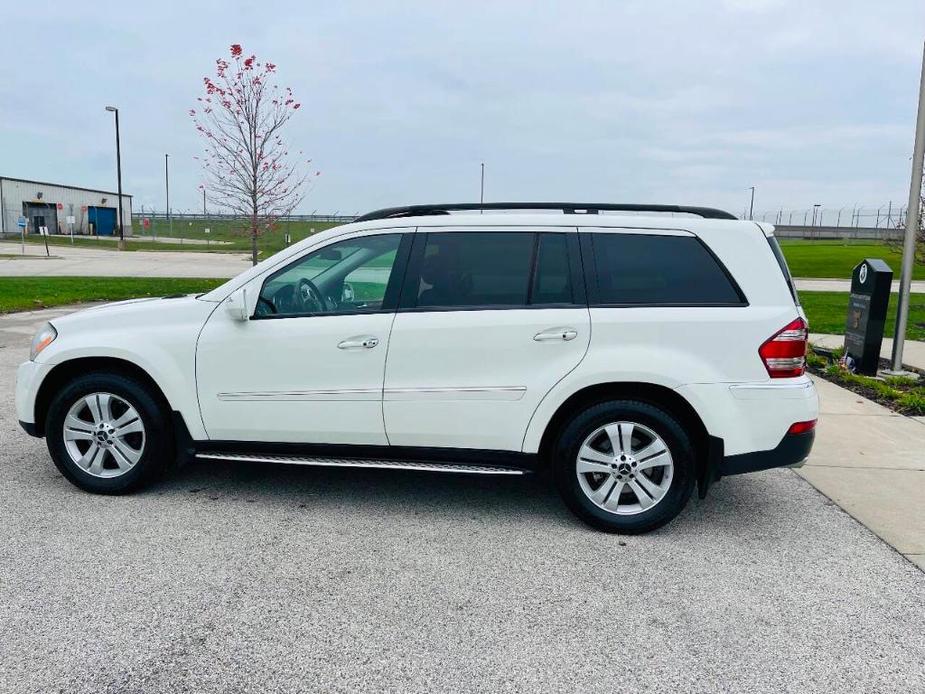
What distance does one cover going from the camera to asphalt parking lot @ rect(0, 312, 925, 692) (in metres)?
2.94

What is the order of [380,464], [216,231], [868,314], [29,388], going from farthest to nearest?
[216,231] → [868,314] → [29,388] → [380,464]

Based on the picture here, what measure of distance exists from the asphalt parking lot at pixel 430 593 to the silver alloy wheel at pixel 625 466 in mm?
227

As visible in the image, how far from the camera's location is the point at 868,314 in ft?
29.0

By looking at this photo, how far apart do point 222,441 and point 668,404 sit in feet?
8.43

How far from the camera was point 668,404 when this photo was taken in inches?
167

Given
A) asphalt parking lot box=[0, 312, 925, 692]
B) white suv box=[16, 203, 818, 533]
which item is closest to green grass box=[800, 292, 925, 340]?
asphalt parking lot box=[0, 312, 925, 692]

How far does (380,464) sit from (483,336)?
95 cm

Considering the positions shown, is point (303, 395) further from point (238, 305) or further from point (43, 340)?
point (43, 340)

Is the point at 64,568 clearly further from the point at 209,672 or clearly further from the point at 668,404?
the point at 668,404

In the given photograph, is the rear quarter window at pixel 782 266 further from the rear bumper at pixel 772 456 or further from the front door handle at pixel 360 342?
the front door handle at pixel 360 342

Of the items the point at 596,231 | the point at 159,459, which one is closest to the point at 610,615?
the point at 596,231

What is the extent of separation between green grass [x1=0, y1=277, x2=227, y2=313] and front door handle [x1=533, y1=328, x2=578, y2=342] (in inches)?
390

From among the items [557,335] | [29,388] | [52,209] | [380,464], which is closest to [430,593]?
[380,464]

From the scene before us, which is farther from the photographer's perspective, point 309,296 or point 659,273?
point 309,296
